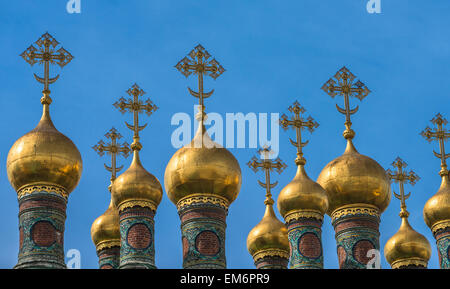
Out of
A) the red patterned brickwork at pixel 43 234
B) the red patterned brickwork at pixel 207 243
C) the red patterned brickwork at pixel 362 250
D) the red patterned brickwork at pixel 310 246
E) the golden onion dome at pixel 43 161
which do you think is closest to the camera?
the red patterned brickwork at pixel 207 243

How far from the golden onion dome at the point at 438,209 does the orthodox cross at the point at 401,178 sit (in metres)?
1.09

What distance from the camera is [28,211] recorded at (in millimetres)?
31562

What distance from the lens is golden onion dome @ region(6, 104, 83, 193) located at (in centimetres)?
3178

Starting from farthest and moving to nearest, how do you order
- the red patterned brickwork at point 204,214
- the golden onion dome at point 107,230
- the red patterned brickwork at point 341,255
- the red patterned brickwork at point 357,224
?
the golden onion dome at point 107,230 → the red patterned brickwork at point 357,224 → the red patterned brickwork at point 341,255 → the red patterned brickwork at point 204,214

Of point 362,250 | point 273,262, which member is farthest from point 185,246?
point 273,262

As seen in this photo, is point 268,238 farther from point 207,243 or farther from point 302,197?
point 207,243

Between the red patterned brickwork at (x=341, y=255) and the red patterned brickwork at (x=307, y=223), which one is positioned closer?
the red patterned brickwork at (x=341, y=255)

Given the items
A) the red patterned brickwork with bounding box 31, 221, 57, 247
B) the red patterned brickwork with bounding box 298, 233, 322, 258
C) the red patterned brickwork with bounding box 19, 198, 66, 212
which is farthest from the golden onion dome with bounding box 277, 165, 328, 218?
the red patterned brickwork with bounding box 31, 221, 57, 247

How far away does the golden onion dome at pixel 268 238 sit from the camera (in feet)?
118

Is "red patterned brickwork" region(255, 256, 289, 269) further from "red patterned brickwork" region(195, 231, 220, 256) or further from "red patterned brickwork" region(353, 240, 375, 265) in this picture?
"red patterned brickwork" region(195, 231, 220, 256)

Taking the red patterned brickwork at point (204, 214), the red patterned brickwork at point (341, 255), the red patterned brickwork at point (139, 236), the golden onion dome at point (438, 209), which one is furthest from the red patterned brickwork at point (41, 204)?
the golden onion dome at point (438, 209)

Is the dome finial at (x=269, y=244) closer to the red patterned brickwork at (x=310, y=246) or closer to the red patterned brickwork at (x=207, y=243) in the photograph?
the red patterned brickwork at (x=310, y=246)

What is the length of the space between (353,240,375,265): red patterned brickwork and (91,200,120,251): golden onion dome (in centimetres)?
647
